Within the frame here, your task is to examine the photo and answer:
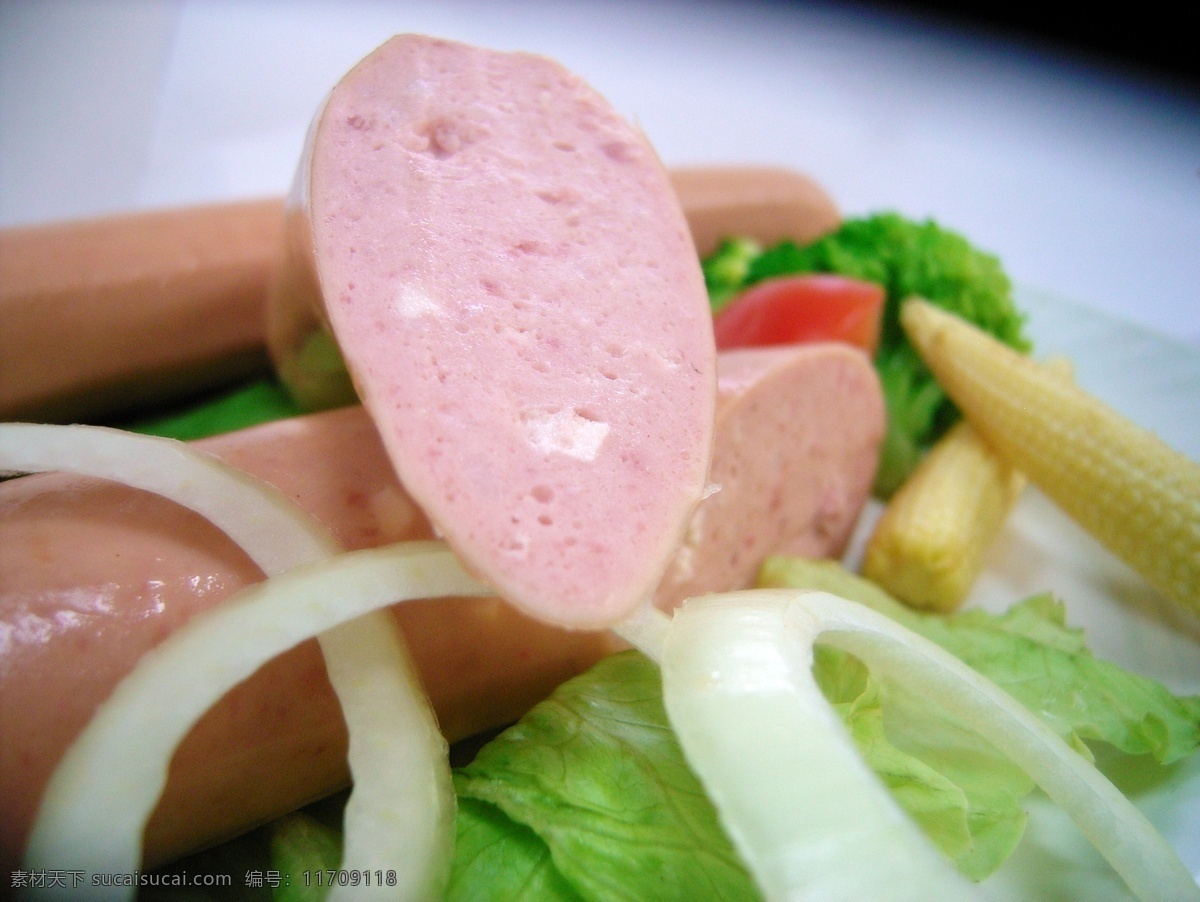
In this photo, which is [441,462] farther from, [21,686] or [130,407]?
[130,407]

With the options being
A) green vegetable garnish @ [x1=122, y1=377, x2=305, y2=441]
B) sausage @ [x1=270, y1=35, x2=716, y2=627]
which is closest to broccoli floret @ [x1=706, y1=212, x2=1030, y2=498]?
sausage @ [x1=270, y1=35, x2=716, y2=627]

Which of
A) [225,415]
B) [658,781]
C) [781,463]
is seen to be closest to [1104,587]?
[781,463]

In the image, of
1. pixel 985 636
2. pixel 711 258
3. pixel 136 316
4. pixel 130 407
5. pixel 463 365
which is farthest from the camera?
pixel 711 258

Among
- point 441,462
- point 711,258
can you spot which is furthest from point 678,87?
point 441,462

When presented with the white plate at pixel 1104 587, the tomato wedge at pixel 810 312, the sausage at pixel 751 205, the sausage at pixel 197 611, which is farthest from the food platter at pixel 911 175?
the sausage at pixel 197 611

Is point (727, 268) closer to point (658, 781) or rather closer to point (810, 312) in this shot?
point (810, 312)

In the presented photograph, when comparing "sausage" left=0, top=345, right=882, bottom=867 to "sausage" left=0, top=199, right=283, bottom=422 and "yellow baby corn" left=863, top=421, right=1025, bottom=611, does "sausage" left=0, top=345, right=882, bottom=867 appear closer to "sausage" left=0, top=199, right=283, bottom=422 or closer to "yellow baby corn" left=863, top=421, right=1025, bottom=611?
"yellow baby corn" left=863, top=421, right=1025, bottom=611
